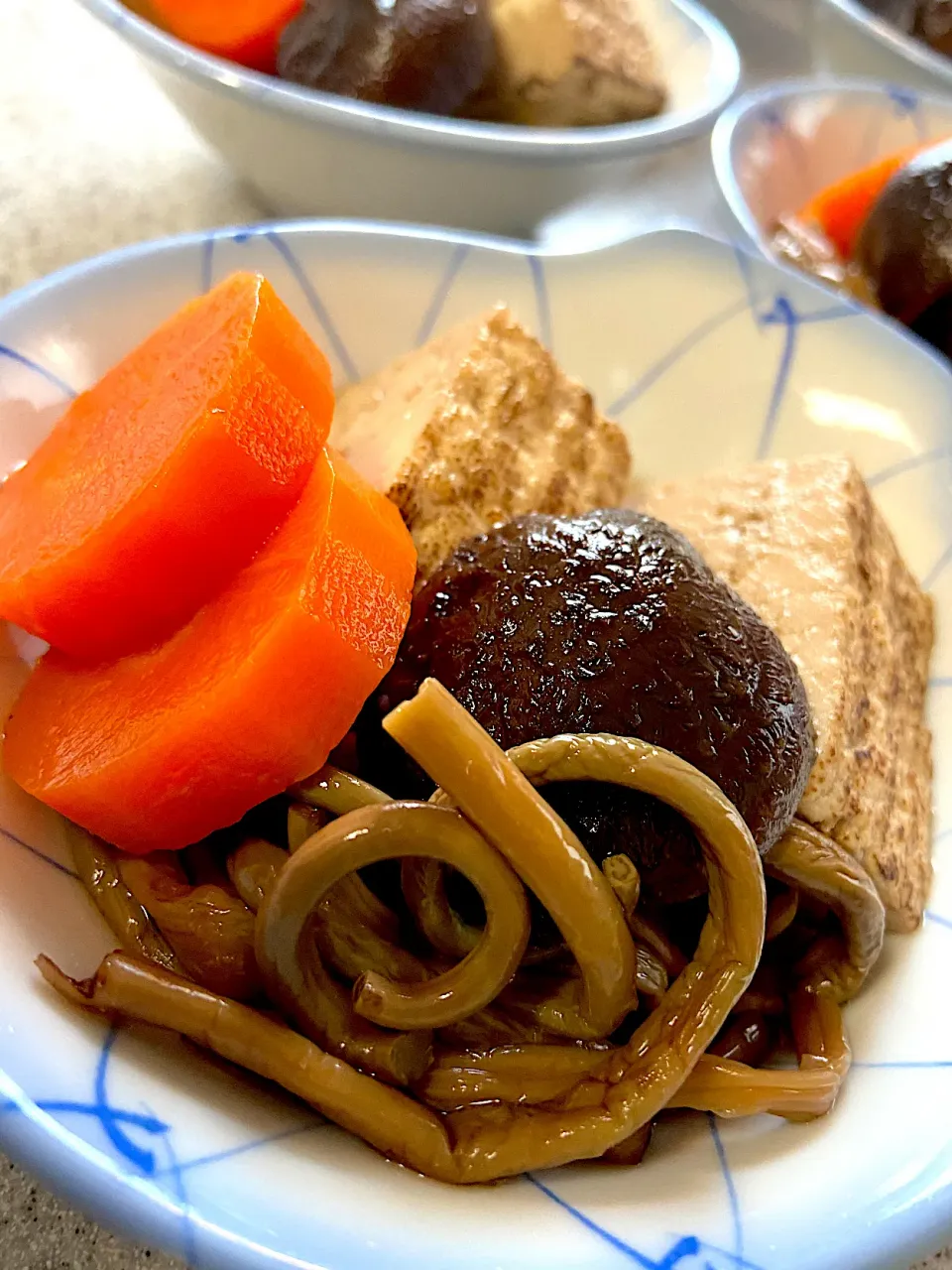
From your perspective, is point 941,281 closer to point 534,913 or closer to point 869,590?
point 869,590

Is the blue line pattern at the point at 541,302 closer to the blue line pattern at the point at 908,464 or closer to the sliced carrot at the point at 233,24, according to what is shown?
the blue line pattern at the point at 908,464

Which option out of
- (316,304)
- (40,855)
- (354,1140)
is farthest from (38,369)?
(354,1140)

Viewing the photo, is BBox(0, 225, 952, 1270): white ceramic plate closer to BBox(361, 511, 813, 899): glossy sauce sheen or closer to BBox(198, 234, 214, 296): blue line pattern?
BBox(198, 234, 214, 296): blue line pattern

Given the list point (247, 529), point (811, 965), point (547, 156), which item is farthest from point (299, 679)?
point (547, 156)

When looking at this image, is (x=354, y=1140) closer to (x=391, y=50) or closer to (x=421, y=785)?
(x=421, y=785)

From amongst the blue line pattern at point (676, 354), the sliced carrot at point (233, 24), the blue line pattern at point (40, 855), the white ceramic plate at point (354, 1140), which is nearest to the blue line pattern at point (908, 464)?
the white ceramic plate at point (354, 1140)

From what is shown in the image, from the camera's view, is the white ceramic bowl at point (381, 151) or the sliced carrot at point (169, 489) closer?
the sliced carrot at point (169, 489)
